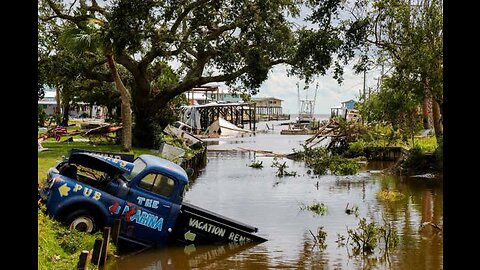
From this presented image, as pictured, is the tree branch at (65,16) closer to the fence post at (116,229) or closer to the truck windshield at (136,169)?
the truck windshield at (136,169)

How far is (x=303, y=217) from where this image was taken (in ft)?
57.6

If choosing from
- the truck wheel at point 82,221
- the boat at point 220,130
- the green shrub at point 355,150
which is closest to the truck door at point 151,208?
the truck wheel at point 82,221

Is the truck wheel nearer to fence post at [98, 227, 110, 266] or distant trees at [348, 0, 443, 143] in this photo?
fence post at [98, 227, 110, 266]

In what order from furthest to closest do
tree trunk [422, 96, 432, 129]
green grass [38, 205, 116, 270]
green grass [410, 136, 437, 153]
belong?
tree trunk [422, 96, 432, 129]
green grass [410, 136, 437, 153]
green grass [38, 205, 116, 270]

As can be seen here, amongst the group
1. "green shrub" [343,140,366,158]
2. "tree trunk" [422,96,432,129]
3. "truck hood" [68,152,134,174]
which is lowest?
"green shrub" [343,140,366,158]

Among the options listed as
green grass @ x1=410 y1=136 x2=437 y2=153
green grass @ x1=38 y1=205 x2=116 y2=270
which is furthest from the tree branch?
green grass @ x1=38 y1=205 x2=116 y2=270

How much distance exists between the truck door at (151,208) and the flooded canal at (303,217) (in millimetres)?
419

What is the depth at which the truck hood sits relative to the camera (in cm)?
1248

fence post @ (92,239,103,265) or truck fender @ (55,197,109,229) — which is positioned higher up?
truck fender @ (55,197,109,229)

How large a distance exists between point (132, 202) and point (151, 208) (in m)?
0.42

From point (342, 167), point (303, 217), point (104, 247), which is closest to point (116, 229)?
point (104, 247)

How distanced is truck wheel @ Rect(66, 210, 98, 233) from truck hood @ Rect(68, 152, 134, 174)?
130 cm
